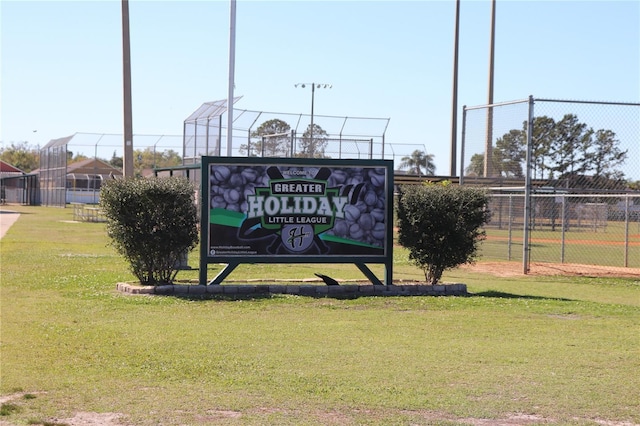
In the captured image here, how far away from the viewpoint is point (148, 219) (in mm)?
13984

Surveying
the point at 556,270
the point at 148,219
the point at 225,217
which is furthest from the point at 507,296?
the point at 148,219

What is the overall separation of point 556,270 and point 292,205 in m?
8.25

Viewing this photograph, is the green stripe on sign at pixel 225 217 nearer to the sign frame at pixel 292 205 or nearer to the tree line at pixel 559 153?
the sign frame at pixel 292 205

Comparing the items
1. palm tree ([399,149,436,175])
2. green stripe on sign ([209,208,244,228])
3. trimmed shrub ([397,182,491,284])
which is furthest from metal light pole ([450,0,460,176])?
green stripe on sign ([209,208,244,228])

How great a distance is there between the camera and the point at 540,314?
40.1 feet

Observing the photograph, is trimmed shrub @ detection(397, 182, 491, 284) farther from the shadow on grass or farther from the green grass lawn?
the green grass lawn

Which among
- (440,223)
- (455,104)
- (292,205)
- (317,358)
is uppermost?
(455,104)

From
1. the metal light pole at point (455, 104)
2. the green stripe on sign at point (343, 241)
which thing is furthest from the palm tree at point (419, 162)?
the green stripe on sign at point (343, 241)

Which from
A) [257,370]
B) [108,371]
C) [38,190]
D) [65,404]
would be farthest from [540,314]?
[38,190]

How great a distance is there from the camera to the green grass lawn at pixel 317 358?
6699 millimetres

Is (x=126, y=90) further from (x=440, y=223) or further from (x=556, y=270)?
(x=556, y=270)

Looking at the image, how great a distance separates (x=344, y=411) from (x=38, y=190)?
7620cm

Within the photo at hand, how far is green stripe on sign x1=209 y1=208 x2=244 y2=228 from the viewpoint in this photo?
1423 cm

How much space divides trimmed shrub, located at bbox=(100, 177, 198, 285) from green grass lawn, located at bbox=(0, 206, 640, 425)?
2.76ft
